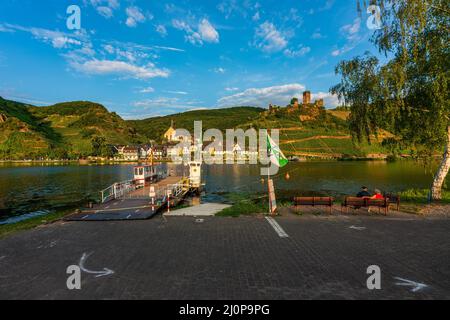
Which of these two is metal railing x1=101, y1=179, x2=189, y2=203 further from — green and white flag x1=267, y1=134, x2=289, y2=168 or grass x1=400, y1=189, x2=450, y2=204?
grass x1=400, y1=189, x2=450, y2=204

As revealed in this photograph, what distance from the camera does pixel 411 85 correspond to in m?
20.9

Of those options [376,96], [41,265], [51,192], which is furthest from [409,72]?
[51,192]

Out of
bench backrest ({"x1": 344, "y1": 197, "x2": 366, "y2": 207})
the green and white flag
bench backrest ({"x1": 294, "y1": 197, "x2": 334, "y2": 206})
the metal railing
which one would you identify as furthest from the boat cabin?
bench backrest ({"x1": 344, "y1": 197, "x2": 366, "y2": 207})

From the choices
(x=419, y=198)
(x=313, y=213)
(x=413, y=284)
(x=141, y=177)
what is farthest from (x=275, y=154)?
(x=141, y=177)

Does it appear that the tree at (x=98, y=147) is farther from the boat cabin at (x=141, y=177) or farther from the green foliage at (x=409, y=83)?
the green foliage at (x=409, y=83)

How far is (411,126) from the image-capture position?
72.8 feet

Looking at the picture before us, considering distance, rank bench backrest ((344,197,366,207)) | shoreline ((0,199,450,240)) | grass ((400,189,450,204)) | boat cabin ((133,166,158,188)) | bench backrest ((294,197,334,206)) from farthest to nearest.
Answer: boat cabin ((133,166,158,188)) → grass ((400,189,450,204)) → bench backrest ((294,197,334,206)) → bench backrest ((344,197,366,207)) → shoreline ((0,199,450,240))

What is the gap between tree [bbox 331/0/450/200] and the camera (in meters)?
18.4

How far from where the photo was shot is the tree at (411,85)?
1836cm

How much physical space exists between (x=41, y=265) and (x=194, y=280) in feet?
18.7
